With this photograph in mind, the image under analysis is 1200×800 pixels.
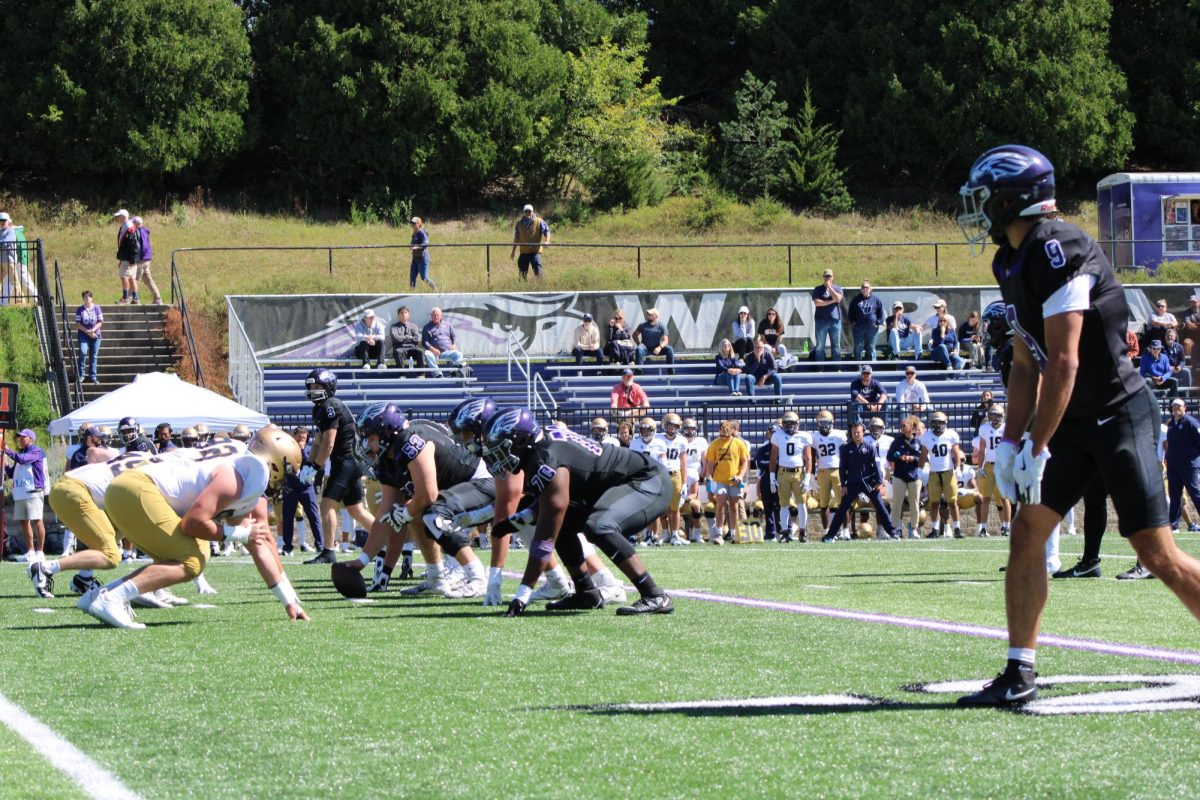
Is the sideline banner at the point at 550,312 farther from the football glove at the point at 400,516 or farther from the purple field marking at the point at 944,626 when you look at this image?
the purple field marking at the point at 944,626

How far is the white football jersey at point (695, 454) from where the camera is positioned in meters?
21.9

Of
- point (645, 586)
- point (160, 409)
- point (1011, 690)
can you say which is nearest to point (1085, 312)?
point (1011, 690)

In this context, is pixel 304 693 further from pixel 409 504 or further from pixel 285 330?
pixel 285 330

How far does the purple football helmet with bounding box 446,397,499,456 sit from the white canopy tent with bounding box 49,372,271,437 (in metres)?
11.5

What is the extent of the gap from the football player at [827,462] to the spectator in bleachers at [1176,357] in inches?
280

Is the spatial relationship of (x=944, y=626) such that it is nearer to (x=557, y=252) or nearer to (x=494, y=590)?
(x=494, y=590)

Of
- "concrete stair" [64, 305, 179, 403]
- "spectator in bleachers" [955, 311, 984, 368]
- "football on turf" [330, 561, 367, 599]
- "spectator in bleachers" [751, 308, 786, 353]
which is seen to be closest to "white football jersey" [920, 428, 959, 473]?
"spectator in bleachers" [751, 308, 786, 353]

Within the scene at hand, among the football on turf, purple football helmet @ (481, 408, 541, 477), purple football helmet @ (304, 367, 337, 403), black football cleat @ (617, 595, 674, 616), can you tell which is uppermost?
purple football helmet @ (304, 367, 337, 403)

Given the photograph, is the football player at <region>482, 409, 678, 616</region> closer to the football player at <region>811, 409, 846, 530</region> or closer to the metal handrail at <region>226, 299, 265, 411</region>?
the football player at <region>811, 409, 846, 530</region>

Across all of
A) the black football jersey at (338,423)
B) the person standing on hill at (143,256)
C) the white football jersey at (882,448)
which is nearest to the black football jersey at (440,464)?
the black football jersey at (338,423)

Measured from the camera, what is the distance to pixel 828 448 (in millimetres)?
22078

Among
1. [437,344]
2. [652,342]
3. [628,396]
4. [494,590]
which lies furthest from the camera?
[652,342]

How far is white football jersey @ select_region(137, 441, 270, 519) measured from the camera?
9.16 m

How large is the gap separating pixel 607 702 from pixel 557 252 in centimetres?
3867
